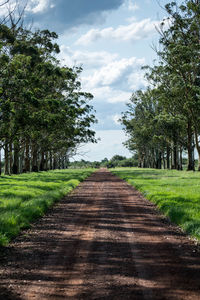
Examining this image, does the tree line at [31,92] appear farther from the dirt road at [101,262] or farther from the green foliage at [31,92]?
the dirt road at [101,262]

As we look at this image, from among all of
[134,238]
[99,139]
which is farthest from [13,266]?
[99,139]

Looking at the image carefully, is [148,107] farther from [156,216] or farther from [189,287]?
[189,287]

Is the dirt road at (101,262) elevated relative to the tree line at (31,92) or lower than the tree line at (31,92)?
lower

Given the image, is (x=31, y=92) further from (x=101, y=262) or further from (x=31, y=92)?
(x=101, y=262)

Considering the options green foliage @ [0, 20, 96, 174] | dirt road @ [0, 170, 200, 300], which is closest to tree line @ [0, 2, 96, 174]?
green foliage @ [0, 20, 96, 174]

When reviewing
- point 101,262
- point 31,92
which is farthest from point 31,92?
point 101,262

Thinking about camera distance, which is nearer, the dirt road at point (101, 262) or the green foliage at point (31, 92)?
the dirt road at point (101, 262)

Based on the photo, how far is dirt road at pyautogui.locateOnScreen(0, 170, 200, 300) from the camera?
184 inches

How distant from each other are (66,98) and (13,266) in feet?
133

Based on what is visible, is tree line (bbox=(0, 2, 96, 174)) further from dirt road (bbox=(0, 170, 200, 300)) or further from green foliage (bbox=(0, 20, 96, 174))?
dirt road (bbox=(0, 170, 200, 300))

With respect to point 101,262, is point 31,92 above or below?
above

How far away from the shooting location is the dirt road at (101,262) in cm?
468

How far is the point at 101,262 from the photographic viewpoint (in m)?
5.95

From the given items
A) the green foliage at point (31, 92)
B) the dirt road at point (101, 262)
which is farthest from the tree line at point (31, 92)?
the dirt road at point (101, 262)
